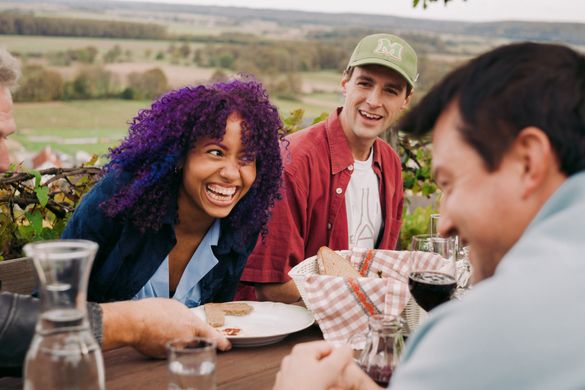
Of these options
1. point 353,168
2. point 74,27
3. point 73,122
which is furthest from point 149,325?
point 74,27

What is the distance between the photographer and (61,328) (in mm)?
1321

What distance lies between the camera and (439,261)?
228 centimetres

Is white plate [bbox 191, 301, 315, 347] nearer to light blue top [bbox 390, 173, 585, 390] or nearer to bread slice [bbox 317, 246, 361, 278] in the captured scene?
bread slice [bbox 317, 246, 361, 278]

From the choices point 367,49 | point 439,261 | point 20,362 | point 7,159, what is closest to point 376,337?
point 439,261

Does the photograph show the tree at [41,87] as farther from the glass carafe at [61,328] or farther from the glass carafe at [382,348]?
the glass carafe at [61,328]

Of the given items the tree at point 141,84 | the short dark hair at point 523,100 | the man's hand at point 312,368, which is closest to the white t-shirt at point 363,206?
the man's hand at point 312,368

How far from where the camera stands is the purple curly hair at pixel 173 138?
2.63 meters

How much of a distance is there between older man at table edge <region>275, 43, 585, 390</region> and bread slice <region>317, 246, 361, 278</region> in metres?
0.82

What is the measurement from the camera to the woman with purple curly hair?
2.64 metres

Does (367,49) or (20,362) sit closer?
(20,362)

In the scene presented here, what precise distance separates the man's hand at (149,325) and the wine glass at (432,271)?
611 millimetres

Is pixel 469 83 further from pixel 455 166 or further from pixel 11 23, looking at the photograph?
pixel 11 23

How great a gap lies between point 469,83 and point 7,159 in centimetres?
214

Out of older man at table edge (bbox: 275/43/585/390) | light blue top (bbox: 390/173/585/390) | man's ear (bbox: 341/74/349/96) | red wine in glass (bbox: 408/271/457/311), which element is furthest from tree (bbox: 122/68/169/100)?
light blue top (bbox: 390/173/585/390)
